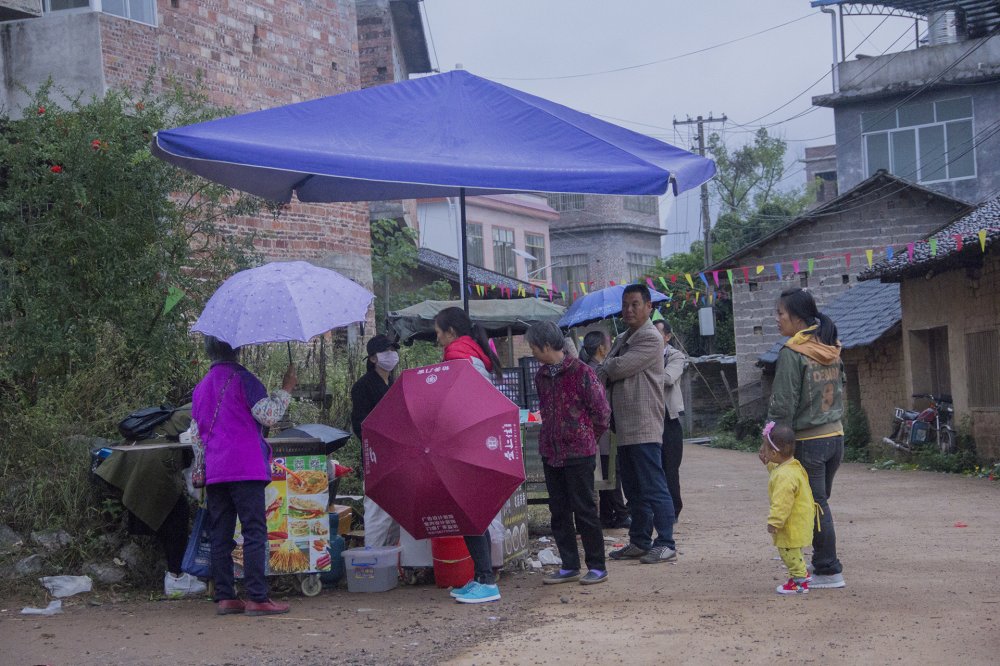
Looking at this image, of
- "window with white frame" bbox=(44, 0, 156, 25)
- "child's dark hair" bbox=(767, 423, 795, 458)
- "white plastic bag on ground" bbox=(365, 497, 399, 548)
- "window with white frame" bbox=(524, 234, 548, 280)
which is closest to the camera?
"child's dark hair" bbox=(767, 423, 795, 458)

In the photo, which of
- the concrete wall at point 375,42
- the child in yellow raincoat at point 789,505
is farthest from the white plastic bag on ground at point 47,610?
the concrete wall at point 375,42

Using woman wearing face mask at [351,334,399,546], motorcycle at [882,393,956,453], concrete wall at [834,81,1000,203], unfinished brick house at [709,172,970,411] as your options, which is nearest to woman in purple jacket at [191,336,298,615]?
woman wearing face mask at [351,334,399,546]

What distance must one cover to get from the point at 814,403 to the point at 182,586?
418 cm

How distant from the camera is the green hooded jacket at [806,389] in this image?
21.4 feet

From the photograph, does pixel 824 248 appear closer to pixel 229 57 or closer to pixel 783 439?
pixel 229 57

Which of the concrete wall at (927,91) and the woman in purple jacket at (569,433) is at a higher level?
the concrete wall at (927,91)

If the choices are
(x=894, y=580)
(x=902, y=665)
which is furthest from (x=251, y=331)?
(x=894, y=580)

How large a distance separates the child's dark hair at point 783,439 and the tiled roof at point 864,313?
12.4 m

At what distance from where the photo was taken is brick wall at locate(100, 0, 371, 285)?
607 inches

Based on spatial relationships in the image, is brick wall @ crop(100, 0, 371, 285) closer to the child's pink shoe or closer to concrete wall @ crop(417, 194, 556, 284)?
the child's pink shoe

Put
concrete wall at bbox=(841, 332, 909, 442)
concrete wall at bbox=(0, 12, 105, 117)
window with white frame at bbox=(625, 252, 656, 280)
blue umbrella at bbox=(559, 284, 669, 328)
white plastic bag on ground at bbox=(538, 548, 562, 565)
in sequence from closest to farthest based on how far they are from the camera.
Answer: white plastic bag on ground at bbox=(538, 548, 562, 565) < blue umbrella at bbox=(559, 284, 669, 328) < concrete wall at bbox=(0, 12, 105, 117) < concrete wall at bbox=(841, 332, 909, 442) < window with white frame at bbox=(625, 252, 656, 280)

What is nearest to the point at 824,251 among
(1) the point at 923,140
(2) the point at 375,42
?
(1) the point at 923,140

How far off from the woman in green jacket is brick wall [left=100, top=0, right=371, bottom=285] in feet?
33.9

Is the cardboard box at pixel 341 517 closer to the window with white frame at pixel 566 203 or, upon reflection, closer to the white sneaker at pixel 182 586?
the white sneaker at pixel 182 586
